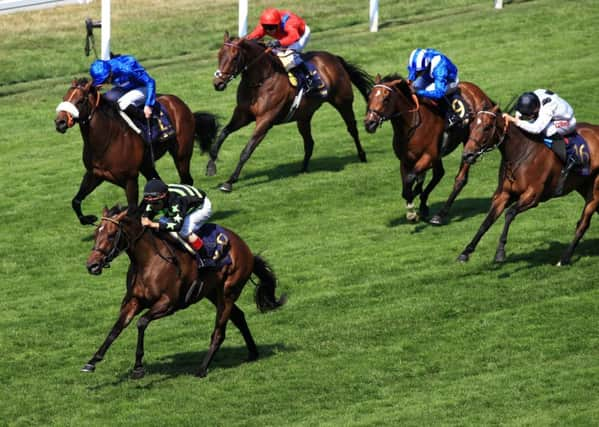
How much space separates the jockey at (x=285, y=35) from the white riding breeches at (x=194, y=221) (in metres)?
7.68

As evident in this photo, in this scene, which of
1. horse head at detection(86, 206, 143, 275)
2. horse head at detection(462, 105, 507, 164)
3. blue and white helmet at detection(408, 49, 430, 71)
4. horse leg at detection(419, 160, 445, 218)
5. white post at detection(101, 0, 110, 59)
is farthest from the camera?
white post at detection(101, 0, 110, 59)

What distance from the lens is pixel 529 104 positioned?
53.8 feet

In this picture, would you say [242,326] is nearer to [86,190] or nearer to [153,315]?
[153,315]

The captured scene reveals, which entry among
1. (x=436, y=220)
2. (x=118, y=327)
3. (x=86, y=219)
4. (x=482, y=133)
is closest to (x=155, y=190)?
(x=118, y=327)

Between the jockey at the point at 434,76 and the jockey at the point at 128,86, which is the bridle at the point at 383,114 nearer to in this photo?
the jockey at the point at 434,76

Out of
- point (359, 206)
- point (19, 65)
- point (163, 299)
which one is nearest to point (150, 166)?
point (359, 206)

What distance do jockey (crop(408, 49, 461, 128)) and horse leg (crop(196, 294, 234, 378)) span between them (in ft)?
18.7

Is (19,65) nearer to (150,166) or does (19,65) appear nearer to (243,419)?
(150,166)

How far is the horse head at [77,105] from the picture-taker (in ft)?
58.3

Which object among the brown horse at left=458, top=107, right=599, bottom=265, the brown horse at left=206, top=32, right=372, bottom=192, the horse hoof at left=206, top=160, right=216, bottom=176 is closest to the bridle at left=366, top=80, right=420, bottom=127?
the brown horse at left=458, top=107, right=599, bottom=265

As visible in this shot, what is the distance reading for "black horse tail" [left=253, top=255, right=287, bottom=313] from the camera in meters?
14.6

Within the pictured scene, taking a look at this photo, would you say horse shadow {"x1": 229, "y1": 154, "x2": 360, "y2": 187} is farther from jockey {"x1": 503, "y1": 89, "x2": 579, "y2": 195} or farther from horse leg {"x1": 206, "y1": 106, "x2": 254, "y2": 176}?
jockey {"x1": 503, "y1": 89, "x2": 579, "y2": 195}

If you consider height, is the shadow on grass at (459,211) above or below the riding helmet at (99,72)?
below

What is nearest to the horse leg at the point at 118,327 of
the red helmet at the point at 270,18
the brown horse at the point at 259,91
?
the brown horse at the point at 259,91
